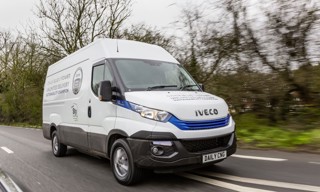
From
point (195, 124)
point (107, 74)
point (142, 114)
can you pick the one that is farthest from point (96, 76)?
point (195, 124)

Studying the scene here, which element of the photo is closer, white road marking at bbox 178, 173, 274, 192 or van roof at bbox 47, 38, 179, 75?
white road marking at bbox 178, 173, 274, 192

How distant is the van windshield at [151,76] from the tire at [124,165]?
0.92m

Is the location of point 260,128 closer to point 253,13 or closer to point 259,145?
point 259,145

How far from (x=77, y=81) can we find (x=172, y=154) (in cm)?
327

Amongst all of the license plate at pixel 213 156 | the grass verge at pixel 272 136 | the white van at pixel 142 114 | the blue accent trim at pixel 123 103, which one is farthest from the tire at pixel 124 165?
the grass verge at pixel 272 136

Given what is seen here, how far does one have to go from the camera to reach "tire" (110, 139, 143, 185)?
511 cm

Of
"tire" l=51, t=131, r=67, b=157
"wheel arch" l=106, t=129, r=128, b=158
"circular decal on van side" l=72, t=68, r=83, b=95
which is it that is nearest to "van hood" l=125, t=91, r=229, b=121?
"wheel arch" l=106, t=129, r=128, b=158

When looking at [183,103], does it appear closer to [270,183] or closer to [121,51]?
[270,183]

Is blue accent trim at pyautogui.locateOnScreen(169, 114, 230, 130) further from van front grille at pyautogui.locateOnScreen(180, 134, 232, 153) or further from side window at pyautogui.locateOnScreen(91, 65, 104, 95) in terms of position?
side window at pyautogui.locateOnScreen(91, 65, 104, 95)

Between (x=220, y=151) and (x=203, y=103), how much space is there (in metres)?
0.78

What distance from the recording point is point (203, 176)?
18.1ft

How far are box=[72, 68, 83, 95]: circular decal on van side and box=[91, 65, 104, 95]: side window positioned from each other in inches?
27.6

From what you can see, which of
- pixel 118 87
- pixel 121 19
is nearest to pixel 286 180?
pixel 118 87

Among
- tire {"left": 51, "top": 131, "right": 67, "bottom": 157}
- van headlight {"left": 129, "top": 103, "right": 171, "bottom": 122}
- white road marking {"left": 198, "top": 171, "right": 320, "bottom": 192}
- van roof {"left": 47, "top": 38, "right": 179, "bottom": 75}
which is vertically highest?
van roof {"left": 47, "top": 38, "right": 179, "bottom": 75}
